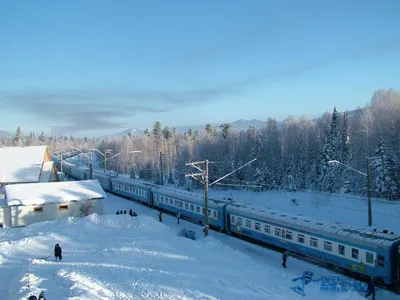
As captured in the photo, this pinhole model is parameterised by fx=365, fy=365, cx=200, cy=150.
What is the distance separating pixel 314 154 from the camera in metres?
64.9

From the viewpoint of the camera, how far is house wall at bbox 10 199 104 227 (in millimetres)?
31672

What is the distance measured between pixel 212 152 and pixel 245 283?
6134 centimetres

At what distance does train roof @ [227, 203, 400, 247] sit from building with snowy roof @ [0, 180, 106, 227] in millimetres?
14372

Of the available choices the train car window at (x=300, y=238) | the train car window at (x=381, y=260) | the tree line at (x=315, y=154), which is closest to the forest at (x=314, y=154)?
the tree line at (x=315, y=154)

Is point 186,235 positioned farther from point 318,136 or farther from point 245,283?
point 318,136

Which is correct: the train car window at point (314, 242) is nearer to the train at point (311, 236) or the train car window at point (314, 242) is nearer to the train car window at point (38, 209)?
the train at point (311, 236)

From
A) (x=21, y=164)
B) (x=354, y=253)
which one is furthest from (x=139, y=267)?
(x=21, y=164)

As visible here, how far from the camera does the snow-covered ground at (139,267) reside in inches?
576

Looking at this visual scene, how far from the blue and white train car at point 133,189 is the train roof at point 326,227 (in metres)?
17.4

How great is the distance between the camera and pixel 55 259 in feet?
64.7

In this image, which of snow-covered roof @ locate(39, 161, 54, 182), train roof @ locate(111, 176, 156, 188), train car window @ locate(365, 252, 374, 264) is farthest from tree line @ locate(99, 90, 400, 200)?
train car window @ locate(365, 252, 374, 264)

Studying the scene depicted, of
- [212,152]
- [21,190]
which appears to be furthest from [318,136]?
[21,190]

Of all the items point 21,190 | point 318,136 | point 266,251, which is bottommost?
point 266,251

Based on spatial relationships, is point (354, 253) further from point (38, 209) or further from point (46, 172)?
point (46, 172)
